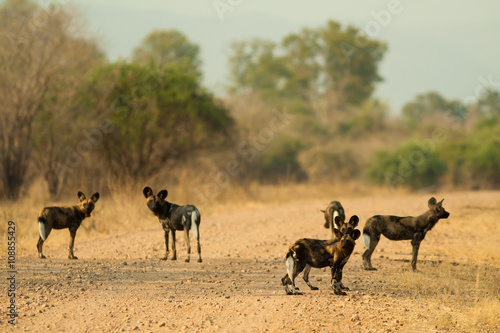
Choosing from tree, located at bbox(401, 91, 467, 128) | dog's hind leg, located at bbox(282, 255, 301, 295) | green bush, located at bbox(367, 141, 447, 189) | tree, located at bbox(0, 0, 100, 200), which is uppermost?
tree, located at bbox(401, 91, 467, 128)

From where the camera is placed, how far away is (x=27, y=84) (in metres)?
19.4

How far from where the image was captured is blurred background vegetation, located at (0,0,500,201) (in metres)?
19.7

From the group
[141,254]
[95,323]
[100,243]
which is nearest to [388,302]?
[95,323]

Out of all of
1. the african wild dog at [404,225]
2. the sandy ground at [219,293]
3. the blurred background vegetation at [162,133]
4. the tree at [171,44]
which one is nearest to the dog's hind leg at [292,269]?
the sandy ground at [219,293]

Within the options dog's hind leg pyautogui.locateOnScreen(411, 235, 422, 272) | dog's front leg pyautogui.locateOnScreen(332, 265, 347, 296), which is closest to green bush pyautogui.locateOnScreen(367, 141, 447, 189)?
dog's hind leg pyautogui.locateOnScreen(411, 235, 422, 272)

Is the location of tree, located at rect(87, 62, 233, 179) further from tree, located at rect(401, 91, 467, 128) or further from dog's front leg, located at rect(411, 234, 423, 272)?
tree, located at rect(401, 91, 467, 128)

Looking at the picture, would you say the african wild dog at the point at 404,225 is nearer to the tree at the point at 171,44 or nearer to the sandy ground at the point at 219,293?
the sandy ground at the point at 219,293

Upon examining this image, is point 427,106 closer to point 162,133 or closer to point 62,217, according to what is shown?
point 162,133

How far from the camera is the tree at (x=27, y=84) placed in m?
19.1

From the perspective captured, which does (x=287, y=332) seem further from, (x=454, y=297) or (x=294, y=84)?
(x=294, y=84)

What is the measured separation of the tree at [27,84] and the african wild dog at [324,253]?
46.7ft

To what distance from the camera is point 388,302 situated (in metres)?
7.58

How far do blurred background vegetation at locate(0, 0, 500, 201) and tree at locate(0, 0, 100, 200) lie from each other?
0.12 ft

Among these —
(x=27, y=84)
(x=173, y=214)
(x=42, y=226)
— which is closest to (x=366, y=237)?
(x=173, y=214)
